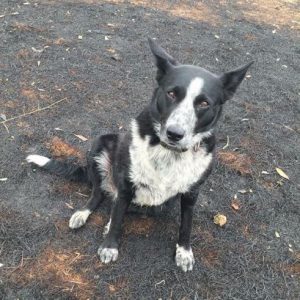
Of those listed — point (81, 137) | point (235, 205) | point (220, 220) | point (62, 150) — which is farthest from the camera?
point (81, 137)

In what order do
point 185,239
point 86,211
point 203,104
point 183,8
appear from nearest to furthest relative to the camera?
1. point 203,104
2. point 185,239
3. point 86,211
4. point 183,8

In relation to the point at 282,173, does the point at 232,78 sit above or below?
above

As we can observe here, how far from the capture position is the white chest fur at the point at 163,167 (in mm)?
3043

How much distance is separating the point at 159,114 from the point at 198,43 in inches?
176

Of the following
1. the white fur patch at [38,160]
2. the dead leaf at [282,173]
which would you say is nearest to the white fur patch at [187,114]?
the white fur patch at [38,160]

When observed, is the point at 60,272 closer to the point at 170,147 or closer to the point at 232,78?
the point at 170,147

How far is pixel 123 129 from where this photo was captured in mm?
4684

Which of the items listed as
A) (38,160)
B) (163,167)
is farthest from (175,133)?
(38,160)

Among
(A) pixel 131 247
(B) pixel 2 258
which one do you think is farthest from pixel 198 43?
(B) pixel 2 258

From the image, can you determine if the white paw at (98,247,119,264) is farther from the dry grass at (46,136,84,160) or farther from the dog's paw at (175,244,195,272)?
the dry grass at (46,136,84,160)

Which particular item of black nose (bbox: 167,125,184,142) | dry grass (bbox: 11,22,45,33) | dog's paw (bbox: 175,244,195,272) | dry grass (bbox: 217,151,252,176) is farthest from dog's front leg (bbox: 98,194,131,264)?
dry grass (bbox: 11,22,45,33)

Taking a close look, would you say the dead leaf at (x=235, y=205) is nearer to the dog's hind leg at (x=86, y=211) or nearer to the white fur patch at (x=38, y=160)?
the dog's hind leg at (x=86, y=211)

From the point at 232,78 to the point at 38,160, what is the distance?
1.95m

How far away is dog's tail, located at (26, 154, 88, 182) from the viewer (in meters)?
3.77
